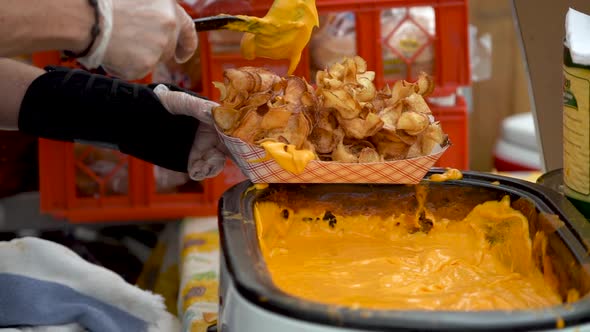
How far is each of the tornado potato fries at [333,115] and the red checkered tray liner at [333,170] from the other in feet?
0.04

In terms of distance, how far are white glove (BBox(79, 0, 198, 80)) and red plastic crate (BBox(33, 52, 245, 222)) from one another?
63cm

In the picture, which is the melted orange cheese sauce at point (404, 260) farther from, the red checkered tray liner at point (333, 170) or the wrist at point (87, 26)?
the wrist at point (87, 26)

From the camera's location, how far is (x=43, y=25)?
41.6 inches

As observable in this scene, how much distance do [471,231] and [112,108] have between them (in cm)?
66

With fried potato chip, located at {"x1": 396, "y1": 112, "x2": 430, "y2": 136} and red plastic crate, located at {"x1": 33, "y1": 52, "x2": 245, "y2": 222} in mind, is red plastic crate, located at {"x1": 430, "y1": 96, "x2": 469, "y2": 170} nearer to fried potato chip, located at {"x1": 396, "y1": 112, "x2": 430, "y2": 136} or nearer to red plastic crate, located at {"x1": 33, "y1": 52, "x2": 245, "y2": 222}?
red plastic crate, located at {"x1": 33, "y1": 52, "x2": 245, "y2": 222}

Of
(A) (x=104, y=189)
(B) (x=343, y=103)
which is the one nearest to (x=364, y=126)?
(B) (x=343, y=103)

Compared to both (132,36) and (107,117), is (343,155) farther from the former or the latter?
(107,117)

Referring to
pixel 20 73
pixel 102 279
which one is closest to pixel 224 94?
pixel 102 279

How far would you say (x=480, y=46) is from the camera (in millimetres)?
2031

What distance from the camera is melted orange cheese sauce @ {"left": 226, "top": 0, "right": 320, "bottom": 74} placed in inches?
46.0

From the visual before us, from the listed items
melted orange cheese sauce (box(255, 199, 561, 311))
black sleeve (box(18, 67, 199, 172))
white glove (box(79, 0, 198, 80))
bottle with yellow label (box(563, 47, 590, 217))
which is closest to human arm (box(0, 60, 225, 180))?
black sleeve (box(18, 67, 199, 172))

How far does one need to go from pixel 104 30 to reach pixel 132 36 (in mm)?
Answer: 45

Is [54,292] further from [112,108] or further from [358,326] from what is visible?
[358,326]

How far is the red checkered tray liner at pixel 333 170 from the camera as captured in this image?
3.54 feet
